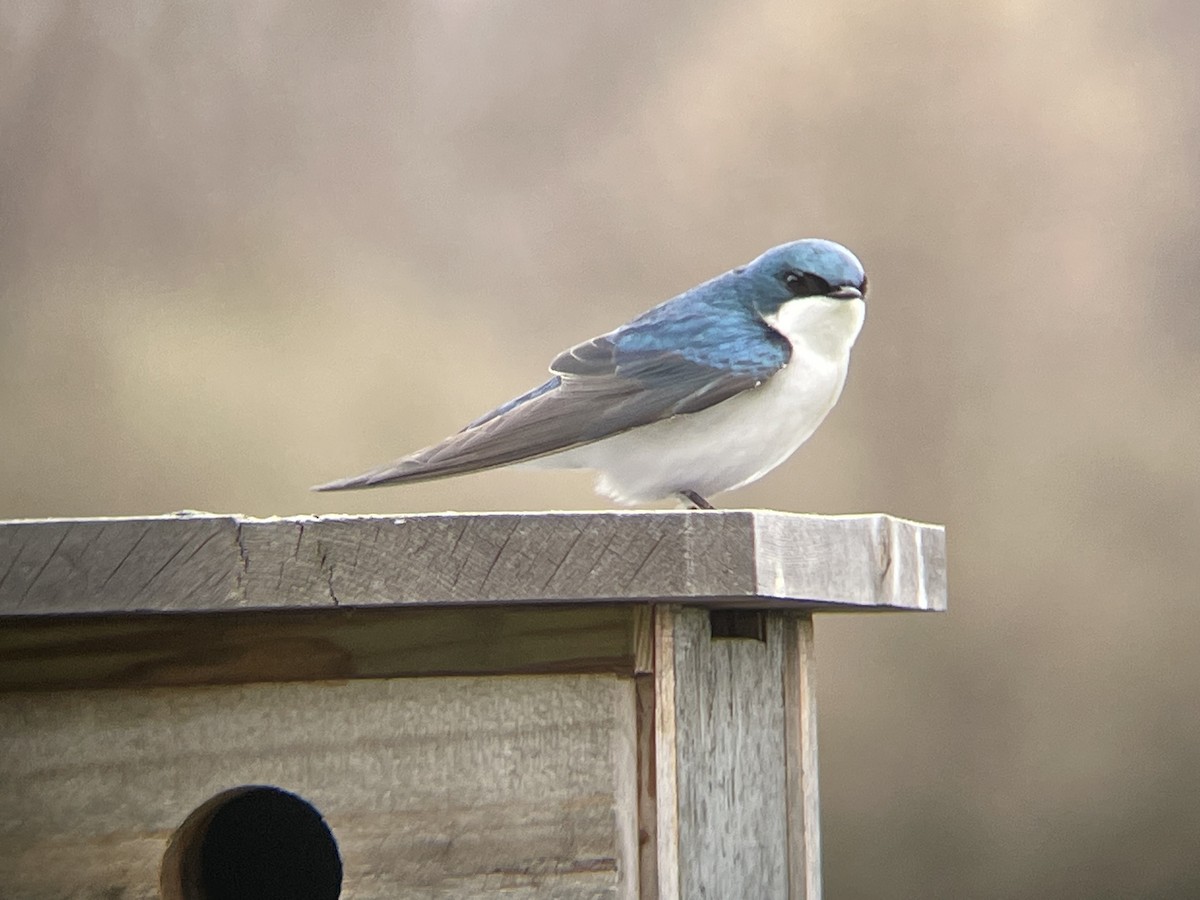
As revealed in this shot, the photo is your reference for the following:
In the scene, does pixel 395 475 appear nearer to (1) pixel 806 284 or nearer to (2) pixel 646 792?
(2) pixel 646 792

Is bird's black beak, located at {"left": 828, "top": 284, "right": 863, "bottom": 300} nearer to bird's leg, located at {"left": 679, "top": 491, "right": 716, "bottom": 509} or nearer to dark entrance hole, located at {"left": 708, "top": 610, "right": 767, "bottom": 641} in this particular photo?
bird's leg, located at {"left": 679, "top": 491, "right": 716, "bottom": 509}

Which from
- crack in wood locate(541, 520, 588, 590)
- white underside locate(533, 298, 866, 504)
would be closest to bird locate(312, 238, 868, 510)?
white underside locate(533, 298, 866, 504)

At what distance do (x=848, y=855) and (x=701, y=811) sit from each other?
2.74 meters

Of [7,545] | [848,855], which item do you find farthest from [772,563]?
[848,855]

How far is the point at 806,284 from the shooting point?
7.39 feet

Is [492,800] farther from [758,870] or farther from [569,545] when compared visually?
[758,870]

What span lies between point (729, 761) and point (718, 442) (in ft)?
1.19

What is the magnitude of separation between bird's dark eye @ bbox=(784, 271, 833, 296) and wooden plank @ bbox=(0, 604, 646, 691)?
2.42 ft

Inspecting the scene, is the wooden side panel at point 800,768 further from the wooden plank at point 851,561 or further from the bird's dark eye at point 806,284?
the bird's dark eye at point 806,284

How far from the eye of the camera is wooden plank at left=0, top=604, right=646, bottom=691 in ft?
5.31

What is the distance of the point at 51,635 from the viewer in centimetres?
166

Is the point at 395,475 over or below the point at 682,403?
below

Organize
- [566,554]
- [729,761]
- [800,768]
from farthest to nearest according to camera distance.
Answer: [800,768] < [729,761] < [566,554]

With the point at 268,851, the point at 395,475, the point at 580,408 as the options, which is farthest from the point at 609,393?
the point at 268,851
